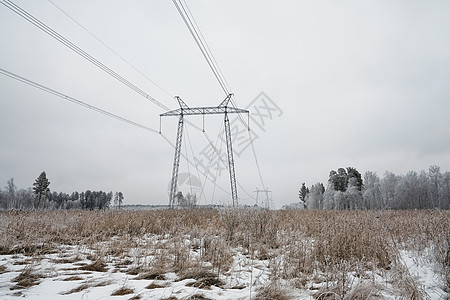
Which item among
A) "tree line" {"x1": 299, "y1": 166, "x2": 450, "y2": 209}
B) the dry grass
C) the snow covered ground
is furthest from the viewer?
"tree line" {"x1": 299, "y1": 166, "x2": 450, "y2": 209}

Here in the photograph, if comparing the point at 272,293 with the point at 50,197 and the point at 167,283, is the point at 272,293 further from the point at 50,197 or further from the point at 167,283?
the point at 50,197

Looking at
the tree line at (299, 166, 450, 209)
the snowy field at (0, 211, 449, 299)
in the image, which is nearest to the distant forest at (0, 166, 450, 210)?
the tree line at (299, 166, 450, 209)

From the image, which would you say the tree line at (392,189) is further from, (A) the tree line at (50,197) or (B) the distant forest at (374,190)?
(A) the tree line at (50,197)

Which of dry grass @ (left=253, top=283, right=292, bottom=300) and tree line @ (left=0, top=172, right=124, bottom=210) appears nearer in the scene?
dry grass @ (left=253, top=283, right=292, bottom=300)

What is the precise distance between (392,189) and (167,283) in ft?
224

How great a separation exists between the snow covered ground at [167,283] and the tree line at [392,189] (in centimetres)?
3773

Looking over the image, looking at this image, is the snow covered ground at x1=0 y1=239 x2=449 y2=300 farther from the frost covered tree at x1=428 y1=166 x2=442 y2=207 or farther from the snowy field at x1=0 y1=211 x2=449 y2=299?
the frost covered tree at x1=428 y1=166 x2=442 y2=207

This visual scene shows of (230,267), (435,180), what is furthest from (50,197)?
(435,180)

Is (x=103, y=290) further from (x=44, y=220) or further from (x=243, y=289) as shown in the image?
(x=44, y=220)

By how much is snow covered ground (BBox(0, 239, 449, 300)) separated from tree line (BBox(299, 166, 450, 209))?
37728 millimetres

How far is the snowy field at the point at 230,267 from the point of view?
316 centimetres

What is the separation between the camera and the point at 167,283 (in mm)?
3617

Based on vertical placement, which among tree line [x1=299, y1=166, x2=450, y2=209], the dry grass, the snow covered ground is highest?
tree line [x1=299, y1=166, x2=450, y2=209]

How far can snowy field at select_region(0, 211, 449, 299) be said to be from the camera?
3163 mm
